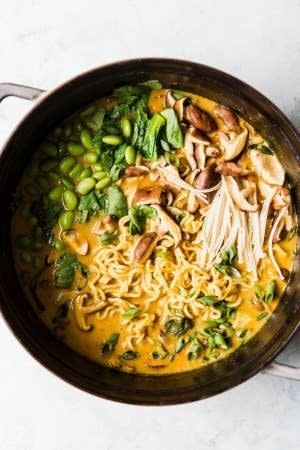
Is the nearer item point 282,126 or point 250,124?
point 282,126

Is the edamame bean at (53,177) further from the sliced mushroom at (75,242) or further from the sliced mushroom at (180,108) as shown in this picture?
the sliced mushroom at (180,108)

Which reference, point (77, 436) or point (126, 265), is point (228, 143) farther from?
point (77, 436)

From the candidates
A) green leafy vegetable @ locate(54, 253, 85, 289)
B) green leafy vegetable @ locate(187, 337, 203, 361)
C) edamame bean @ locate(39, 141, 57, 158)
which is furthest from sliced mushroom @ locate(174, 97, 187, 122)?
green leafy vegetable @ locate(187, 337, 203, 361)

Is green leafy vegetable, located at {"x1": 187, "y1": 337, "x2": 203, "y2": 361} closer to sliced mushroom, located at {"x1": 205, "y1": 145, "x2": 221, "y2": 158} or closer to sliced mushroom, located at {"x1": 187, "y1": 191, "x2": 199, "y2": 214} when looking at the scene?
sliced mushroom, located at {"x1": 187, "y1": 191, "x2": 199, "y2": 214}

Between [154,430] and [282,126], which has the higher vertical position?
[282,126]

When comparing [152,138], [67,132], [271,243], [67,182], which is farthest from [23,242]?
[271,243]

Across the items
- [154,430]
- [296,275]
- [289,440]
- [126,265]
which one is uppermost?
[126,265]

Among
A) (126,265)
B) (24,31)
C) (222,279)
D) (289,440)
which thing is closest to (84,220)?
(126,265)
